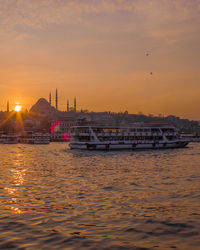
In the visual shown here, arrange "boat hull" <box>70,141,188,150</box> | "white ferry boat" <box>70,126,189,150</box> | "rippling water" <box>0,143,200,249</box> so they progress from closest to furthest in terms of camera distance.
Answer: "rippling water" <box>0,143,200,249</box>
"boat hull" <box>70,141,188,150</box>
"white ferry boat" <box>70,126,189,150</box>

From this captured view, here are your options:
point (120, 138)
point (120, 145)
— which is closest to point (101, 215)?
point (120, 145)

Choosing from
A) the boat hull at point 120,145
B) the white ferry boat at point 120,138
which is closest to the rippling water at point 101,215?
the boat hull at point 120,145

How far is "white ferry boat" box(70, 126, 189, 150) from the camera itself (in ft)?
153

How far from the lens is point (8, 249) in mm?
7332

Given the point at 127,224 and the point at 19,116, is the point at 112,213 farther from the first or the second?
the point at 19,116

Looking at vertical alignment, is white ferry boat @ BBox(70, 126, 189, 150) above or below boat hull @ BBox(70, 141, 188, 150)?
above

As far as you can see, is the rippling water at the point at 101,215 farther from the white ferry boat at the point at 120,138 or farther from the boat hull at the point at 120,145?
the white ferry boat at the point at 120,138

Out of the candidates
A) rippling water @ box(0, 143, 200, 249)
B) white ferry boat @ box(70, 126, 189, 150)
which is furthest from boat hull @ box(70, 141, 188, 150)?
rippling water @ box(0, 143, 200, 249)

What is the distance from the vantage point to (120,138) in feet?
160

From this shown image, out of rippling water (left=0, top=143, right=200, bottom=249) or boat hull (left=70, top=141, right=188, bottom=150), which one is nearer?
rippling water (left=0, top=143, right=200, bottom=249)

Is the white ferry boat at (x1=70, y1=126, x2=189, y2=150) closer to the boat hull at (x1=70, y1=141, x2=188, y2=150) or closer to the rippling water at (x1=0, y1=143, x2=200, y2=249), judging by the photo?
the boat hull at (x1=70, y1=141, x2=188, y2=150)

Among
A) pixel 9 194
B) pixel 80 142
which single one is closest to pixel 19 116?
pixel 80 142

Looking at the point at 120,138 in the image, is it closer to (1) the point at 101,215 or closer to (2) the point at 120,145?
(2) the point at 120,145

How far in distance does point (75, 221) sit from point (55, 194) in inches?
166
